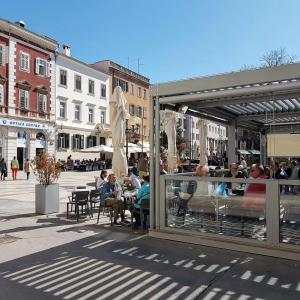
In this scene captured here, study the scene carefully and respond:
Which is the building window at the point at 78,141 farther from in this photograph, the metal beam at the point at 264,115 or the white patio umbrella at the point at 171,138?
the metal beam at the point at 264,115

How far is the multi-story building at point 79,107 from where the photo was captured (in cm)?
3922

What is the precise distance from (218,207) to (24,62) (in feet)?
104

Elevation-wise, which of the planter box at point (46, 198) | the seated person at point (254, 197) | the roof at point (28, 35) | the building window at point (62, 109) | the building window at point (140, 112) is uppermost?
the roof at point (28, 35)

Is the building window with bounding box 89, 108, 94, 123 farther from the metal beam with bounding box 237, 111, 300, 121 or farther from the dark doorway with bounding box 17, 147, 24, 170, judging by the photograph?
the metal beam with bounding box 237, 111, 300, 121

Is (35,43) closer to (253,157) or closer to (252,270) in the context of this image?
(253,157)

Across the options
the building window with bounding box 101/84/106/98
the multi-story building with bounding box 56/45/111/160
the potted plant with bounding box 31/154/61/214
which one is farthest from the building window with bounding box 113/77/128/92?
the potted plant with bounding box 31/154/61/214

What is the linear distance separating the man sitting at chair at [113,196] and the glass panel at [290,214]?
4.03 m

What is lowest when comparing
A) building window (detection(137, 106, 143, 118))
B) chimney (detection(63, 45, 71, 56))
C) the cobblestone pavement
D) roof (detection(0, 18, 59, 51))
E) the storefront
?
the cobblestone pavement

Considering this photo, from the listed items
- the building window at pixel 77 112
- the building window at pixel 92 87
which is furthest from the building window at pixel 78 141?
the building window at pixel 92 87

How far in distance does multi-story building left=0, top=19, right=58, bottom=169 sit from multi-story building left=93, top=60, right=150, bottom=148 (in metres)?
11.3

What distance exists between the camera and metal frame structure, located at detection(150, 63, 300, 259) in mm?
6523

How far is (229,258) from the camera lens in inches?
252

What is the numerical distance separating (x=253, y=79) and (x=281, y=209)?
90.1 inches

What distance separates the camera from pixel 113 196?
9695 mm
